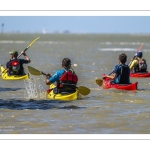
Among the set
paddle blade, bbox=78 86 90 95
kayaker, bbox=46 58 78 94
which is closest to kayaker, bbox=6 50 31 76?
paddle blade, bbox=78 86 90 95

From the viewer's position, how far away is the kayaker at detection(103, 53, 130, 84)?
18266 millimetres

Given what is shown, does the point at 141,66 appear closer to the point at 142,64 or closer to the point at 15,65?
the point at 142,64

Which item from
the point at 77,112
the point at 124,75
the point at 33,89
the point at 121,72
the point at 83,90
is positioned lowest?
the point at 77,112

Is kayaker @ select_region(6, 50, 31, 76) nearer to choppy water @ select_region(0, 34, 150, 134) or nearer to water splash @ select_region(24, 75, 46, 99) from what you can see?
water splash @ select_region(24, 75, 46, 99)

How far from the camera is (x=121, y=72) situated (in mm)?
18562

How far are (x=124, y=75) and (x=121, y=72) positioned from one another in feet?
0.78

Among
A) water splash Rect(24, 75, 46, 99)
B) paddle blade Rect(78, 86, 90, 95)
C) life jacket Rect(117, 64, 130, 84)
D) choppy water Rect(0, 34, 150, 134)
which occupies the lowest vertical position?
choppy water Rect(0, 34, 150, 134)

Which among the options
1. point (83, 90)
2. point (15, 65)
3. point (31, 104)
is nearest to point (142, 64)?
point (15, 65)

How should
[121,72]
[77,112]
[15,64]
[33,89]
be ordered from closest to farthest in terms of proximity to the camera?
1. [77,112]
2. [121,72]
3. [33,89]
4. [15,64]
